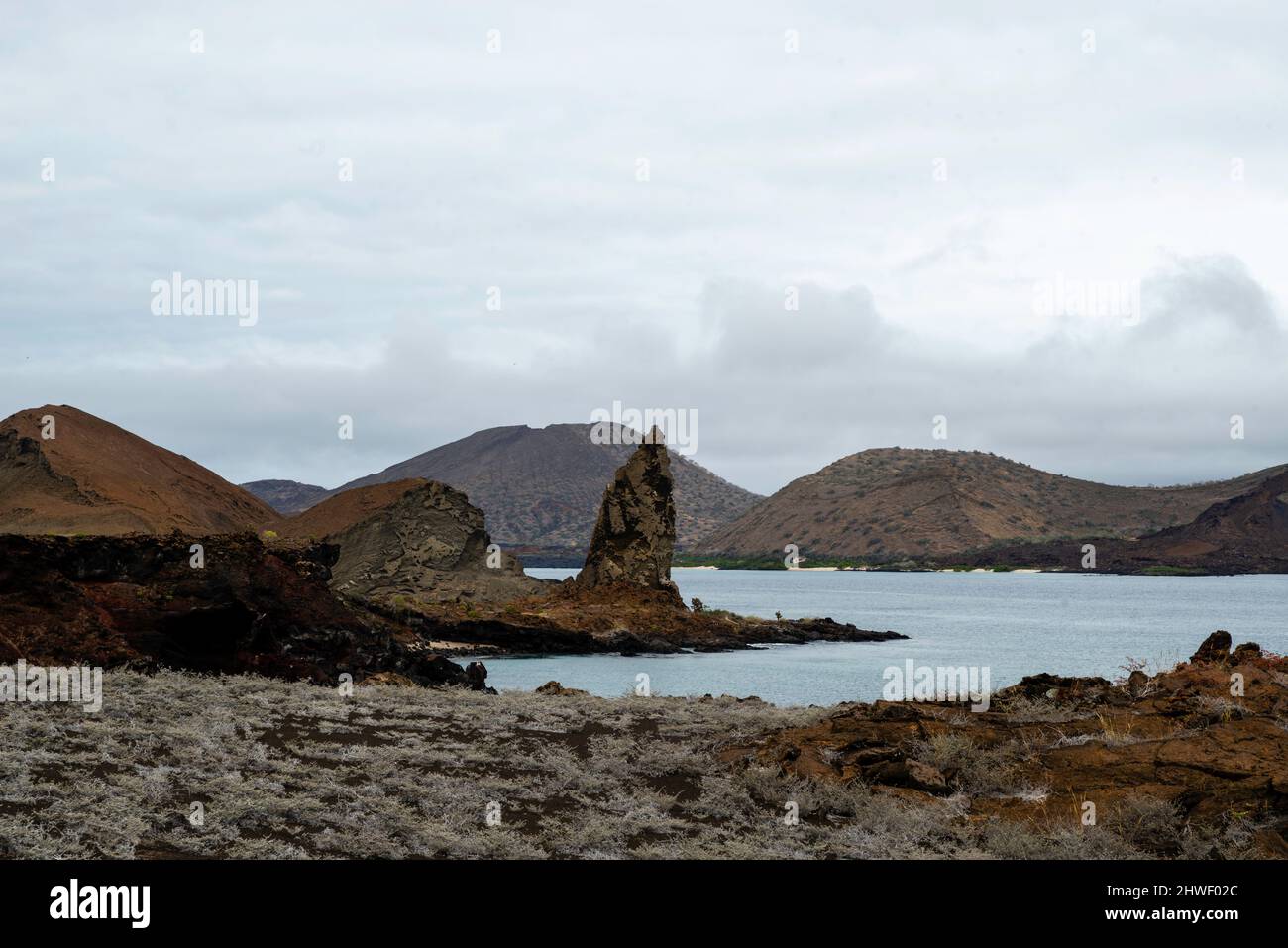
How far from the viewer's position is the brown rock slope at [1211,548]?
578ft

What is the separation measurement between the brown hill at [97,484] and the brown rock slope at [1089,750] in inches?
2127

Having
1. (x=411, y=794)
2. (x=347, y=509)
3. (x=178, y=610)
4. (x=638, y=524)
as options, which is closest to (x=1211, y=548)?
(x=638, y=524)

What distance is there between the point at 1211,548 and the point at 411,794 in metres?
189

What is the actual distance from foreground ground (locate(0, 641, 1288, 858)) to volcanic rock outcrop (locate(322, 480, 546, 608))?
53482 mm

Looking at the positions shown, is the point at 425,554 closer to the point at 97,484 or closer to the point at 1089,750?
the point at 97,484

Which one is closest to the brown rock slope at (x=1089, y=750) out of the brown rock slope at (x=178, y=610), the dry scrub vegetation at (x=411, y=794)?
the dry scrub vegetation at (x=411, y=794)

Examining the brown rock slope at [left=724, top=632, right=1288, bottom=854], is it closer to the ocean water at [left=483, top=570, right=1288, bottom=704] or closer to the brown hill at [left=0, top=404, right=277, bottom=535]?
the ocean water at [left=483, top=570, right=1288, bottom=704]

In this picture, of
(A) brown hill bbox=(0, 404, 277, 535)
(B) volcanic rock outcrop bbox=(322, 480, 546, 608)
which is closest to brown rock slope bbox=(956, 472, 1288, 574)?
(B) volcanic rock outcrop bbox=(322, 480, 546, 608)

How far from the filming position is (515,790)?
13.9 metres

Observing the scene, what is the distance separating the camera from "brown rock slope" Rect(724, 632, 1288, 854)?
1264 cm

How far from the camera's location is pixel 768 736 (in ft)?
57.3
